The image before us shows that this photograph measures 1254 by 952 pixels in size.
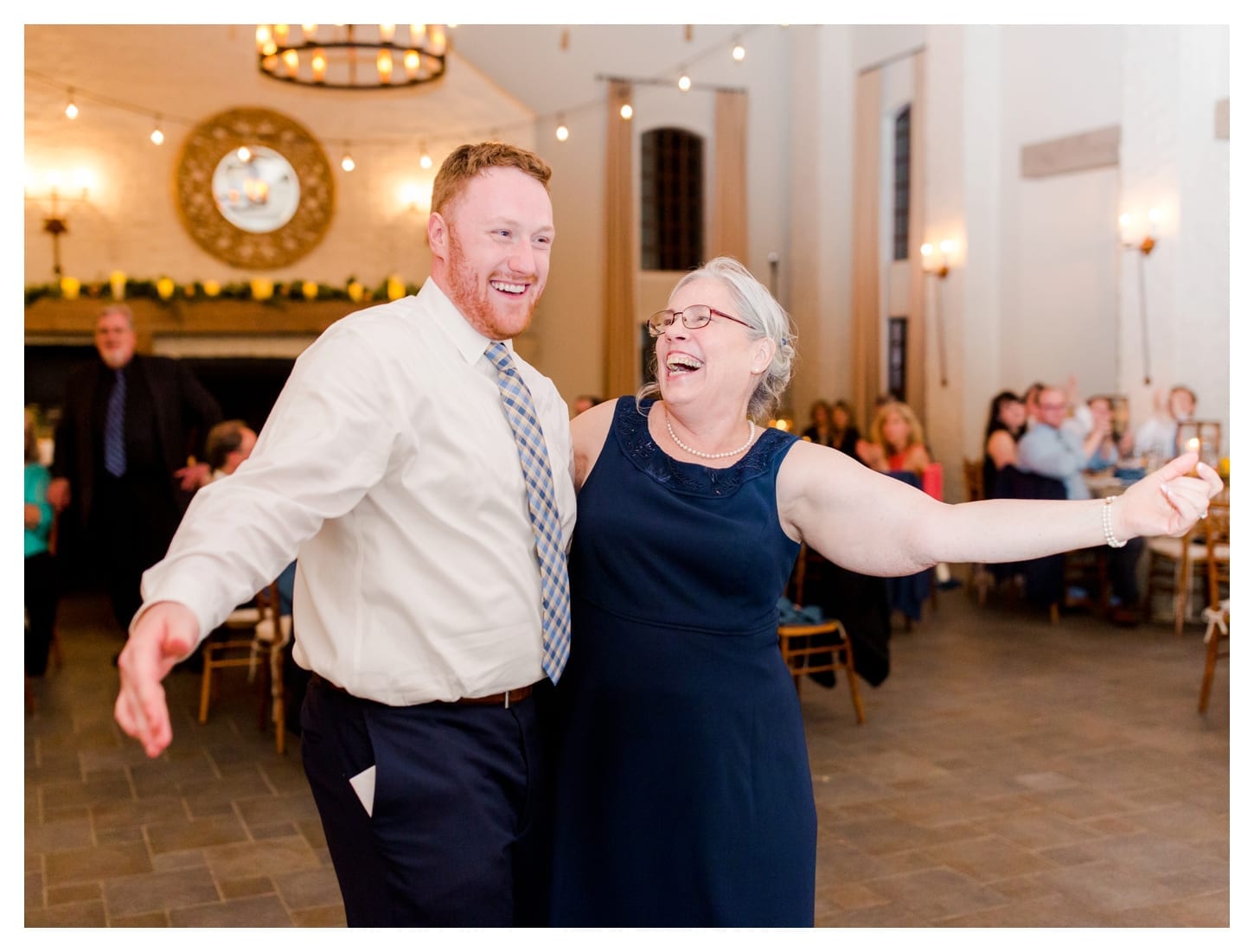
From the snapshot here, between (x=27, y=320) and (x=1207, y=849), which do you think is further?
(x=27, y=320)

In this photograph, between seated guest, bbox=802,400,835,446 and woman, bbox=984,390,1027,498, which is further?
seated guest, bbox=802,400,835,446

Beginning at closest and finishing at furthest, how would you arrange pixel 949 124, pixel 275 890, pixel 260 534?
pixel 260 534 < pixel 275 890 < pixel 949 124

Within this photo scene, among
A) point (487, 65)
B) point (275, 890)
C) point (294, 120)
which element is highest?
point (487, 65)

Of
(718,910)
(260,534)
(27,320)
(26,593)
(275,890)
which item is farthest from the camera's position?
(27,320)

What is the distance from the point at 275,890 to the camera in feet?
12.2

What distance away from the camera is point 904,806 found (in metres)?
4.45

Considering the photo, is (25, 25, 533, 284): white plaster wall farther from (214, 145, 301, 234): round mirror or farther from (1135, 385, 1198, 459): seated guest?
(1135, 385, 1198, 459): seated guest

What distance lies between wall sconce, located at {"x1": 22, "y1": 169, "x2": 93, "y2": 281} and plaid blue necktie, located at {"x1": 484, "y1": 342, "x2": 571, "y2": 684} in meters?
9.43

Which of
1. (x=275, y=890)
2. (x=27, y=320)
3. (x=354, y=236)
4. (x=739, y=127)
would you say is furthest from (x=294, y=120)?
(x=275, y=890)

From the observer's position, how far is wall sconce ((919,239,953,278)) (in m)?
12.2

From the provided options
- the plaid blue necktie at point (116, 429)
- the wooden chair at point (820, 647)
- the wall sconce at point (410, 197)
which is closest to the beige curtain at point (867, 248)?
the wall sconce at point (410, 197)

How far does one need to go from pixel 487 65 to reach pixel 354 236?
129 inches

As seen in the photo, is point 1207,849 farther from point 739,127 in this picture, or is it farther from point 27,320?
point 739,127

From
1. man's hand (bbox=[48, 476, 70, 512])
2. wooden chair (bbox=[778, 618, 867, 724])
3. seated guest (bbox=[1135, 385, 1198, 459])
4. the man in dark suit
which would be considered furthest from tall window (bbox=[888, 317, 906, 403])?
man's hand (bbox=[48, 476, 70, 512])
